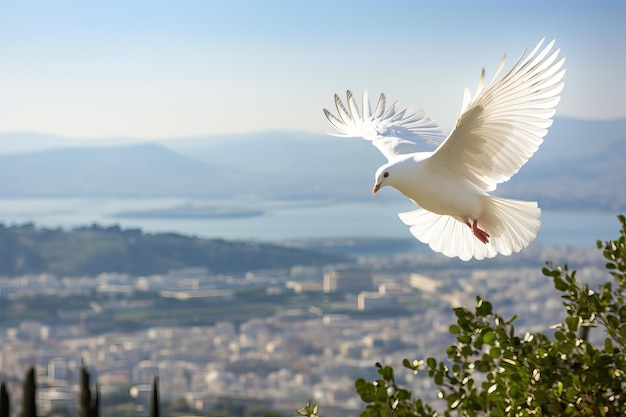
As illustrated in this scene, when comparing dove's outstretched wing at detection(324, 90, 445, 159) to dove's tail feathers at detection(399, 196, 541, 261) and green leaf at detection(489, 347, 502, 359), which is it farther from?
green leaf at detection(489, 347, 502, 359)

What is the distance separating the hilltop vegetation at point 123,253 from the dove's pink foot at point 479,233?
49.6 ft

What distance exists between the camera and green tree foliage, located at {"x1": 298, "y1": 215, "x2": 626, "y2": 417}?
1.28m

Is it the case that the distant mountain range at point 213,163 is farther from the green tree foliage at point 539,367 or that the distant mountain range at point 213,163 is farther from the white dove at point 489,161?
the green tree foliage at point 539,367

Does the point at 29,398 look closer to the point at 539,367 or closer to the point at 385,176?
the point at 385,176

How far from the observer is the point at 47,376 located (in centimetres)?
1341

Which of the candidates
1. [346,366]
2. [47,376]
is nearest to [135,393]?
[47,376]

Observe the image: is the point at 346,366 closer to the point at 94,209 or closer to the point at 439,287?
the point at 439,287

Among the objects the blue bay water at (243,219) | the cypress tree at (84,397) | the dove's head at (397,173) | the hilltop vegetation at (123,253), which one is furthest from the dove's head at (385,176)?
the blue bay water at (243,219)

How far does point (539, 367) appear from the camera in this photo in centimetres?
130

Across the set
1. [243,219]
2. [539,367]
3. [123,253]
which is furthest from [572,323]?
[243,219]

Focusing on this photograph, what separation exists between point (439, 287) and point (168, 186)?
23.6ft

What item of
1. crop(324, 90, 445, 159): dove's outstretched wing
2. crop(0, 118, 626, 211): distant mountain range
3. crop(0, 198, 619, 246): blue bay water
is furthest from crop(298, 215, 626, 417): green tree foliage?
crop(0, 118, 626, 211): distant mountain range

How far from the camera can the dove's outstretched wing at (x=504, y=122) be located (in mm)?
1798

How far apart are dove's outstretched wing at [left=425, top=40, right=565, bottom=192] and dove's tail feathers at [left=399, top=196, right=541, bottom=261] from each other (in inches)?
2.2
